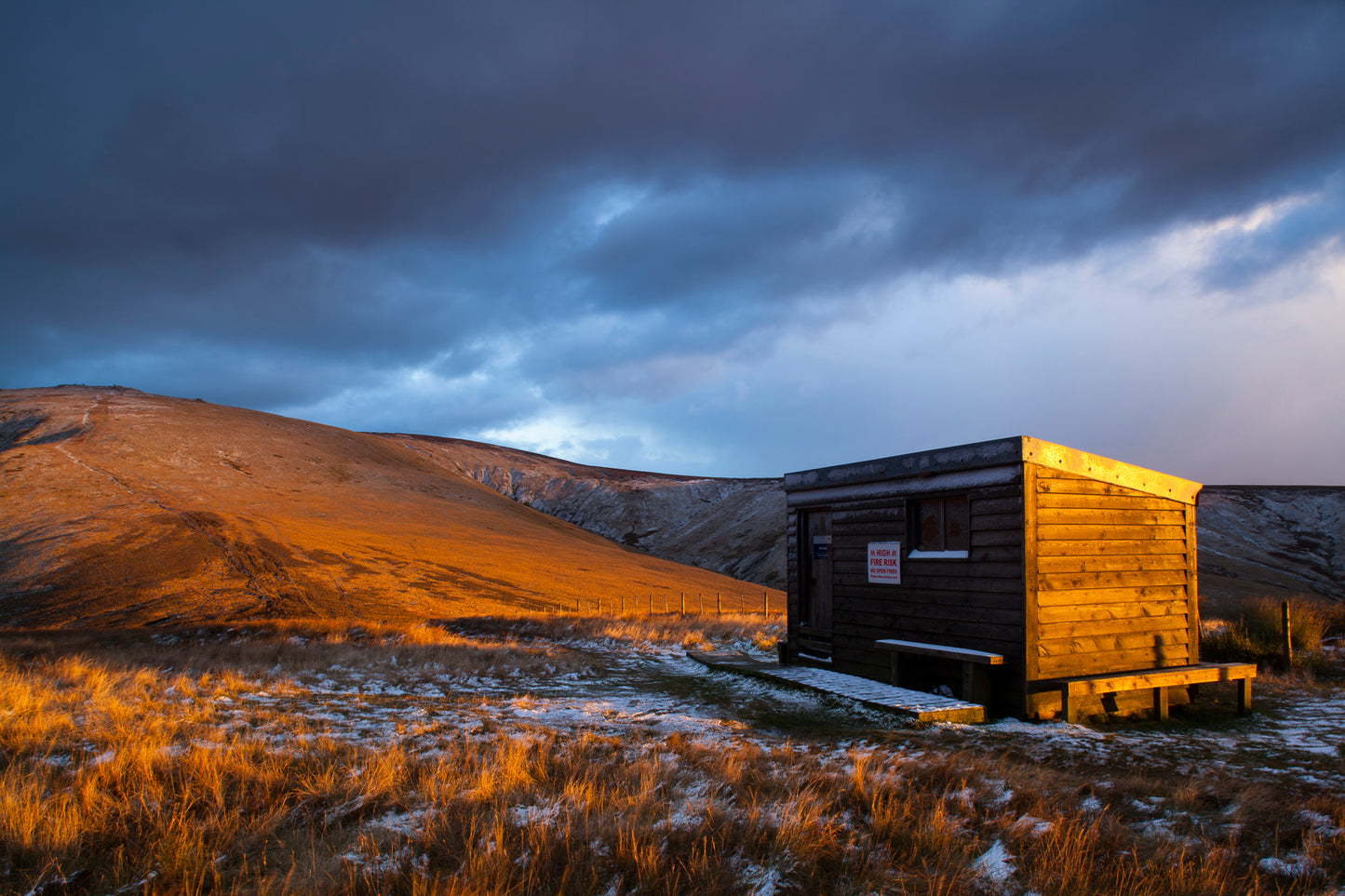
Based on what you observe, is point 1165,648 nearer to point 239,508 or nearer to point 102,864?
point 102,864

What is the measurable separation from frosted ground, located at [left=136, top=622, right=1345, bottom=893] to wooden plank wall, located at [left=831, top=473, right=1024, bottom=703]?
1.19 meters

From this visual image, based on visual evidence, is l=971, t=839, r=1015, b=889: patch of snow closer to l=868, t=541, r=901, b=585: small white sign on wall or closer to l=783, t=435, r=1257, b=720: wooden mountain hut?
l=783, t=435, r=1257, b=720: wooden mountain hut

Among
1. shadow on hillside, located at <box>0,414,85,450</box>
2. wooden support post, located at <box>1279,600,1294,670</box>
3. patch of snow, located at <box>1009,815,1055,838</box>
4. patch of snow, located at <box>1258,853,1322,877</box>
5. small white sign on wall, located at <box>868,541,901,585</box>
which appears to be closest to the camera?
patch of snow, located at <box>1258,853,1322,877</box>

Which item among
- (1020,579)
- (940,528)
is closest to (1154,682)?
(1020,579)

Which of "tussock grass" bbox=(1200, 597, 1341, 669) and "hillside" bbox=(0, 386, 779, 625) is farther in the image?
"hillside" bbox=(0, 386, 779, 625)

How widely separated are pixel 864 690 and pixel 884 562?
194cm

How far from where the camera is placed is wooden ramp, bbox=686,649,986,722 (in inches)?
326

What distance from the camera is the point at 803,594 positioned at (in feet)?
41.5

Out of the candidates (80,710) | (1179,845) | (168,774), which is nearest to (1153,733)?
(1179,845)

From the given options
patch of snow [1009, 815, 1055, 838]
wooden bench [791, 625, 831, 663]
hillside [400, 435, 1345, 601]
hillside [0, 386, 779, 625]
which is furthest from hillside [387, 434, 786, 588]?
patch of snow [1009, 815, 1055, 838]

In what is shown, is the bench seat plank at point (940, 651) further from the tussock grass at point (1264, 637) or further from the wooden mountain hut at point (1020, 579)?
the tussock grass at point (1264, 637)

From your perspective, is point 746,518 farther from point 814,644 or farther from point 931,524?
point 931,524

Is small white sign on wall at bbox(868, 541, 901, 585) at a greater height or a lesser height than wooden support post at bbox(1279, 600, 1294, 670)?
greater

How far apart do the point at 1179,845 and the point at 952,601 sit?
5.47m
